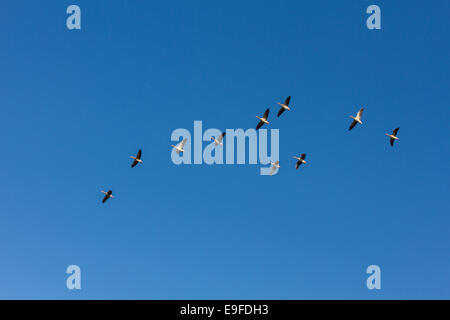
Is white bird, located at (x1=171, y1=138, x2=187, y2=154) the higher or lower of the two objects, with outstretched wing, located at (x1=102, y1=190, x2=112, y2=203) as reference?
higher

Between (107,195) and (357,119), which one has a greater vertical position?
(357,119)

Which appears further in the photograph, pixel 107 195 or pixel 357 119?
pixel 107 195

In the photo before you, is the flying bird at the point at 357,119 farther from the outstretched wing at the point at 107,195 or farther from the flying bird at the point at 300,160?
the outstretched wing at the point at 107,195

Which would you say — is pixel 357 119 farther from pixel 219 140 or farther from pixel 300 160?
pixel 219 140

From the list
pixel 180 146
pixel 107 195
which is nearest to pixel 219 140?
pixel 180 146

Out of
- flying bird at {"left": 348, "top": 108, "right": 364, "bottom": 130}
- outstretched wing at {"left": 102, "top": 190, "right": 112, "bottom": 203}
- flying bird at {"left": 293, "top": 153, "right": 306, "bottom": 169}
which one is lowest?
outstretched wing at {"left": 102, "top": 190, "right": 112, "bottom": 203}

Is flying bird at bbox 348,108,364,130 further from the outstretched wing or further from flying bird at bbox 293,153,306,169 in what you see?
the outstretched wing

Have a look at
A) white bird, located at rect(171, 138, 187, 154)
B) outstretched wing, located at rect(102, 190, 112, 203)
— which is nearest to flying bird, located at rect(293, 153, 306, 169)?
white bird, located at rect(171, 138, 187, 154)

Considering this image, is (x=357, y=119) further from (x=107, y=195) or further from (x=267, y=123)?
(x=107, y=195)
